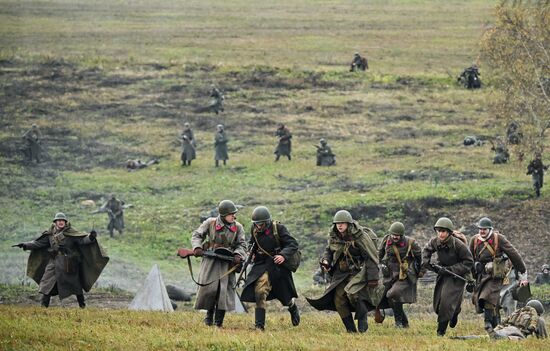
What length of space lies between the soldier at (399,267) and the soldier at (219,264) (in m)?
3.01

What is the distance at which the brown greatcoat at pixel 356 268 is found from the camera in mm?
20922

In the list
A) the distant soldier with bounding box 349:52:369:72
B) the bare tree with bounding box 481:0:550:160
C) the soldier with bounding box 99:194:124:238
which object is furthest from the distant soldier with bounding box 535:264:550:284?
the distant soldier with bounding box 349:52:369:72

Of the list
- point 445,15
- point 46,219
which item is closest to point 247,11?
point 445,15

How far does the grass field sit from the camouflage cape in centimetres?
190

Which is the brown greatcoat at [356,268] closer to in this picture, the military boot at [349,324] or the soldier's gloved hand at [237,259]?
the military boot at [349,324]

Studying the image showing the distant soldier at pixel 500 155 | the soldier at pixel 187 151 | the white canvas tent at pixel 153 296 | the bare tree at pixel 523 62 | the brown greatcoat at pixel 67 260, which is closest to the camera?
the brown greatcoat at pixel 67 260

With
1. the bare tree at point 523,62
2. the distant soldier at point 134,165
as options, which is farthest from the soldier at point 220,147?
the bare tree at point 523,62

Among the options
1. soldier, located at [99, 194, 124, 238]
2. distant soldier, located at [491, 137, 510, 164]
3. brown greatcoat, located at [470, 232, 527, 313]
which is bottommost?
soldier, located at [99, 194, 124, 238]

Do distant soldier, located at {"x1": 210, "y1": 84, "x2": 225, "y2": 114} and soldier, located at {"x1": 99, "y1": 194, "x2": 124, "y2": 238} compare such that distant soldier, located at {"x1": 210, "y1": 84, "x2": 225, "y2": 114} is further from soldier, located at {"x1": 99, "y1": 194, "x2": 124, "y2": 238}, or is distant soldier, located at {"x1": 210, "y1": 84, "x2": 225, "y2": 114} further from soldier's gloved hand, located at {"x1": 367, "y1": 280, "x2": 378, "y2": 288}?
soldier's gloved hand, located at {"x1": 367, "y1": 280, "x2": 378, "y2": 288}

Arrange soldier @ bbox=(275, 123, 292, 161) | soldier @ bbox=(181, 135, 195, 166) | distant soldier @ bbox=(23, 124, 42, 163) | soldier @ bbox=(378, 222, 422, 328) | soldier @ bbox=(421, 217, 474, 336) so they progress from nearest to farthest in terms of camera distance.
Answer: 1. soldier @ bbox=(421, 217, 474, 336)
2. soldier @ bbox=(378, 222, 422, 328)
3. soldier @ bbox=(181, 135, 195, 166)
4. soldier @ bbox=(275, 123, 292, 161)
5. distant soldier @ bbox=(23, 124, 42, 163)

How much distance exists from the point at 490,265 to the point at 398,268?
6.42 feet

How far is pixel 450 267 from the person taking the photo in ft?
70.9

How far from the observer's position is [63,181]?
1930 inches

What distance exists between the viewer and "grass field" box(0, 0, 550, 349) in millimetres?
40719
